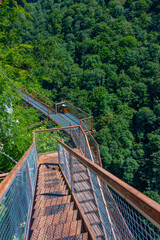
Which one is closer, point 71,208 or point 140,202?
point 140,202

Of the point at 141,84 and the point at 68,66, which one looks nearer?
the point at 141,84

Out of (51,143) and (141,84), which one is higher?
(141,84)

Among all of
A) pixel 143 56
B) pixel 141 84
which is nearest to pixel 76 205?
pixel 141 84

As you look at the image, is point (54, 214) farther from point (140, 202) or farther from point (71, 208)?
point (140, 202)

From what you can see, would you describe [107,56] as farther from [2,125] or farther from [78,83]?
[2,125]

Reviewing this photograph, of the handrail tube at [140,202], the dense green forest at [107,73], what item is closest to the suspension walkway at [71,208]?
the handrail tube at [140,202]

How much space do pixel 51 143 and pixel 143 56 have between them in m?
24.2

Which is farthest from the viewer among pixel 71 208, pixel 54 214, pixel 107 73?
pixel 107 73

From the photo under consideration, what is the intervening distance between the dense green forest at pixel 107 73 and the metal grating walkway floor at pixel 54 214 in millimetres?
1868

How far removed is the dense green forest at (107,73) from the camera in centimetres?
853

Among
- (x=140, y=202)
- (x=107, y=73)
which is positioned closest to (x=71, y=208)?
(x=140, y=202)

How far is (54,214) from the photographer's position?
236cm

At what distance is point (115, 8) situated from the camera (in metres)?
34.9

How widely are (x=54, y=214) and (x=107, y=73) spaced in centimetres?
2565
